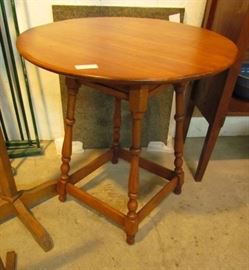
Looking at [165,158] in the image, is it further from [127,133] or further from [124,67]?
[124,67]

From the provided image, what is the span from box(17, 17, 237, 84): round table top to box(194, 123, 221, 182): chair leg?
0.42m

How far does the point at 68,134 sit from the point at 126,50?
0.44 meters

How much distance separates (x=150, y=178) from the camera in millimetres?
1427

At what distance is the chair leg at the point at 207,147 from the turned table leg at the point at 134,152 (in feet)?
1.52

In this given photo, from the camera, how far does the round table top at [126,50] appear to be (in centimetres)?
70

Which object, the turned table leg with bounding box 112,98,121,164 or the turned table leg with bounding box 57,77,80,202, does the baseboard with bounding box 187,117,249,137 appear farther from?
the turned table leg with bounding box 57,77,80,202

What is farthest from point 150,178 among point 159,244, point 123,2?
point 123,2

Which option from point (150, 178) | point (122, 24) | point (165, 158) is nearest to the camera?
point (122, 24)

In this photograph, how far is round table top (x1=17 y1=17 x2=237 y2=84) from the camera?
0.70 meters

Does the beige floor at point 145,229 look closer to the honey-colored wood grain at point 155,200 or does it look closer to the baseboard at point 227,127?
the honey-colored wood grain at point 155,200

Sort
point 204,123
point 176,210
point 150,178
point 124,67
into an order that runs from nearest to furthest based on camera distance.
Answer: point 124,67
point 176,210
point 150,178
point 204,123

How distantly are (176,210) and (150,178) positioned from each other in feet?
0.75

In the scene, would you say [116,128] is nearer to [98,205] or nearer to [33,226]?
[98,205]

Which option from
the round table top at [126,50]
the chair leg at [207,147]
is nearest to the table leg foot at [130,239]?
the chair leg at [207,147]
